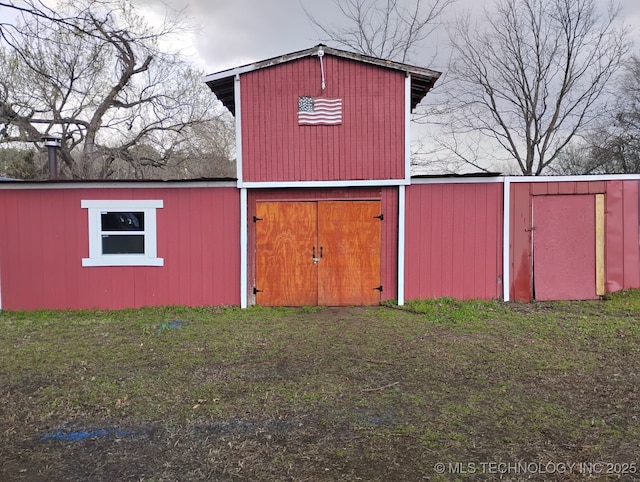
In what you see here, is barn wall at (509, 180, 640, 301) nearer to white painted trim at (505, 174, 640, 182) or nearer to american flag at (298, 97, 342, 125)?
white painted trim at (505, 174, 640, 182)

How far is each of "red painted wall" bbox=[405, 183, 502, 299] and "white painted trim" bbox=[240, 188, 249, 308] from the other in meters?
2.97

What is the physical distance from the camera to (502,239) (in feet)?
27.8

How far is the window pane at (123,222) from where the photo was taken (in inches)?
329

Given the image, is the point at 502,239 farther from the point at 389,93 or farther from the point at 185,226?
the point at 185,226

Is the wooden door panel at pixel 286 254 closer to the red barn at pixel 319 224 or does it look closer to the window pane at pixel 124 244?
the red barn at pixel 319 224

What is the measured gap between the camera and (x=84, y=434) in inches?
140

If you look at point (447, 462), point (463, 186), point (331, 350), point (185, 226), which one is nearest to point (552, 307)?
point (463, 186)

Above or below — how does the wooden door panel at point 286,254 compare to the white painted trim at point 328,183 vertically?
below

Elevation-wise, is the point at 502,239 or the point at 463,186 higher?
the point at 463,186

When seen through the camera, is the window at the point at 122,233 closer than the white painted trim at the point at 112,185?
No

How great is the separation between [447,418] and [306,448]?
1245mm

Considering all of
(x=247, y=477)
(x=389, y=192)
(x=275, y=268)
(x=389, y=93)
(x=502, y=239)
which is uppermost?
(x=389, y=93)

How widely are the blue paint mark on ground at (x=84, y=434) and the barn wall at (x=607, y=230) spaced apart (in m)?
7.13

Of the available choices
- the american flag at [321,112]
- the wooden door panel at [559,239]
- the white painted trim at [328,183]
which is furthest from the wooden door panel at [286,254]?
the wooden door panel at [559,239]
